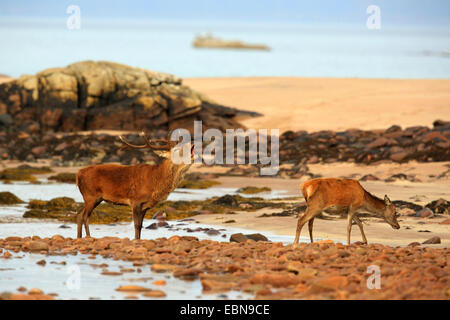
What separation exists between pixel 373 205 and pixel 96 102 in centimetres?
2205

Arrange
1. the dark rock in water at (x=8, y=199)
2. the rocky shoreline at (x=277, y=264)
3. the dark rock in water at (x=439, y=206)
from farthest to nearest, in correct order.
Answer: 1. the dark rock in water at (x=8, y=199)
2. the dark rock in water at (x=439, y=206)
3. the rocky shoreline at (x=277, y=264)

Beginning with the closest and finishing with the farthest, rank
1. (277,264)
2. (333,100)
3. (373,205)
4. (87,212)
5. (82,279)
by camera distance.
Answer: (82,279) → (277,264) → (373,205) → (87,212) → (333,100)

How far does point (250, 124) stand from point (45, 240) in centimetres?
2397

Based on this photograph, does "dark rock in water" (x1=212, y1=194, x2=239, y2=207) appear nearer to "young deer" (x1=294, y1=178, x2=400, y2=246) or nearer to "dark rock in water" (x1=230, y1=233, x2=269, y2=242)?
"dark rock in water" (x1=230, y1=233, x2=269, y2=242)

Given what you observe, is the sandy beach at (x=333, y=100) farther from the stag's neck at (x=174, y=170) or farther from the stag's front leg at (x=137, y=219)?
the stag's front leg at (x=137, y=219)

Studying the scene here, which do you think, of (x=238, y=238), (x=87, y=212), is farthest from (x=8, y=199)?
(x=238, y=238)

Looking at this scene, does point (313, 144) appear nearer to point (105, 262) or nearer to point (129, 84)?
point (129, 84)

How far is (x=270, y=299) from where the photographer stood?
346 inches

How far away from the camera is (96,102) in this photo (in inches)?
1308

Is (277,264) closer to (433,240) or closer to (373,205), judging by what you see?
(373,205)

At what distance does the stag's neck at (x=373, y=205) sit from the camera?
12484 mm

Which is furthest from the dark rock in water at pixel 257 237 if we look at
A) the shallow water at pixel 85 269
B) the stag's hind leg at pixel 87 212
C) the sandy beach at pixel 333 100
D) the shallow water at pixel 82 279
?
the sandy beach at pixel 333 100

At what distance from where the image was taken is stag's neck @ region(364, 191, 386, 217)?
41.0 feet

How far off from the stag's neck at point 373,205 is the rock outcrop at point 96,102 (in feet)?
66.2
